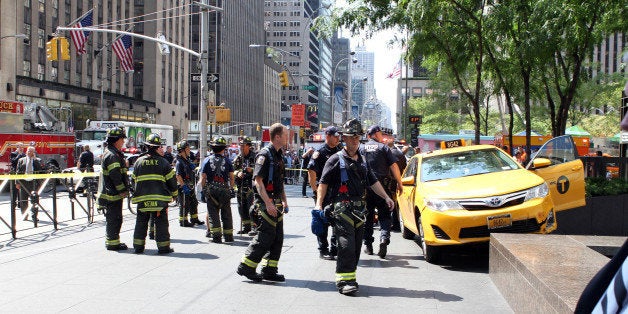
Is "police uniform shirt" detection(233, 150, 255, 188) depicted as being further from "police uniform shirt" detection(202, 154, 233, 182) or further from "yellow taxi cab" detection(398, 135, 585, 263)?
"yellow taxi cab" detection(398, 135, 585, 263)

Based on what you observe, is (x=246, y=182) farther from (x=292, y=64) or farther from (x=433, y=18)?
(x=292, y=64)

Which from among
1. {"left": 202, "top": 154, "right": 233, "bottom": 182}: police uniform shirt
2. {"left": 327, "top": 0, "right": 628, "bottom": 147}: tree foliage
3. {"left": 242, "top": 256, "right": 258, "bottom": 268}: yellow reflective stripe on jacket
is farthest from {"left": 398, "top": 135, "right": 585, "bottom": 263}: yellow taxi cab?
{"left": 327, "top": 0, "right": 628, "bottom": 147}: tree foliage

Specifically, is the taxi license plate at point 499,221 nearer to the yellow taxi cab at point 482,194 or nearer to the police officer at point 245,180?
the yellow taxi cab at point 482,194

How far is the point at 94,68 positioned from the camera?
59656mm

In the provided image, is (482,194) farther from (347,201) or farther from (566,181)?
(566,181)

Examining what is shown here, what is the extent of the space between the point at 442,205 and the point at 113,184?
5.11 m

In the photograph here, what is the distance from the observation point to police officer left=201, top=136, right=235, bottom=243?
10.3 m

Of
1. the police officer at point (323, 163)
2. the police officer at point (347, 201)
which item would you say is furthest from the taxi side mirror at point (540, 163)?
the police officer at point (347, 201)

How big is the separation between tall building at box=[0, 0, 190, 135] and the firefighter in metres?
19.4

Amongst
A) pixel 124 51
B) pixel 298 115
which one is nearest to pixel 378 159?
pixel 298 115

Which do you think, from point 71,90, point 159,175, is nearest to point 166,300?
point 159,175

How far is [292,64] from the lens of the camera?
158625 mm

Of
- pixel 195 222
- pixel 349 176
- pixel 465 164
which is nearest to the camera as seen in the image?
pixel 349 176

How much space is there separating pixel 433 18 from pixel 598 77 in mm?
31413
